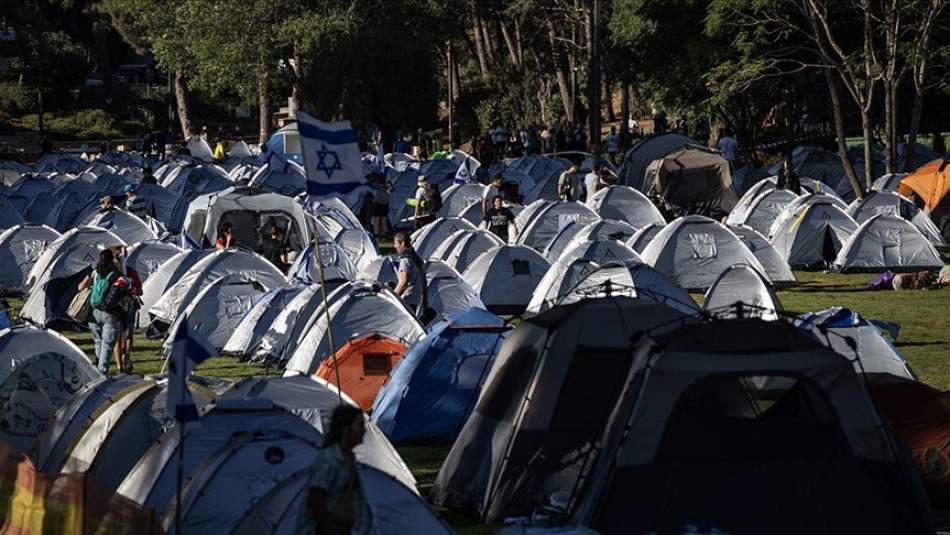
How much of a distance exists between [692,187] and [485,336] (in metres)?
26.3

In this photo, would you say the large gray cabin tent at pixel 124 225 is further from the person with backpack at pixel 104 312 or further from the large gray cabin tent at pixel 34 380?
the large gray cabin tent at pixel 34 380

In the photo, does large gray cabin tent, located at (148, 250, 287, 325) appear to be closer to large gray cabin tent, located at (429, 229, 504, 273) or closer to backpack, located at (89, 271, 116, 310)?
large gray cabin tent, located at (429, 229, 504, 273)

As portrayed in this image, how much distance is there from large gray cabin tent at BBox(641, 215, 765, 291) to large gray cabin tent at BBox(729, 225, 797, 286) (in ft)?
1.63

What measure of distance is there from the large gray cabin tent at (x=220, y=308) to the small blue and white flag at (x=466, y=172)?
61.9 feet

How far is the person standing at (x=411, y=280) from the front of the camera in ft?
67.6

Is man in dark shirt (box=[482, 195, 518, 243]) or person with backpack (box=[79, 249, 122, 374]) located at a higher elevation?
person with backpack (box=[79, 249, 122, 374])

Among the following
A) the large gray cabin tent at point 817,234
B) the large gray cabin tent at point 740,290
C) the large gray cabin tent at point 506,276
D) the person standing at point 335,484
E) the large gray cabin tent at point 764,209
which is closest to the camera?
the person standing at point 335,484

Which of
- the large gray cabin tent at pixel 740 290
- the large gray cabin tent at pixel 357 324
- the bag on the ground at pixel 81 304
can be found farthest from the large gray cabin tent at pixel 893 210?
the bag on the ground at pixel 81 304

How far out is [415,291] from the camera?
67.8ft

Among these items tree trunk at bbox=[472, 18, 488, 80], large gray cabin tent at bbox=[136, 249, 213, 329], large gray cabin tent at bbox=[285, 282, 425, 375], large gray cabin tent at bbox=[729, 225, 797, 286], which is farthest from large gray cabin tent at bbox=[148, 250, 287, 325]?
tree trunk at bbox=[472, 18, 488, 80]

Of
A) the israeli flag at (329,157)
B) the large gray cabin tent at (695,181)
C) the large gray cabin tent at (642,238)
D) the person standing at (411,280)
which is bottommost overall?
the large gray cabin tent at (695,181)

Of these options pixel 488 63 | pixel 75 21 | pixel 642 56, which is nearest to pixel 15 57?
pixel 75 21

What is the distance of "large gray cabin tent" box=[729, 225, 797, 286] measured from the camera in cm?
2931

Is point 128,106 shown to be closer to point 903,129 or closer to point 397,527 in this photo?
point 903,129
